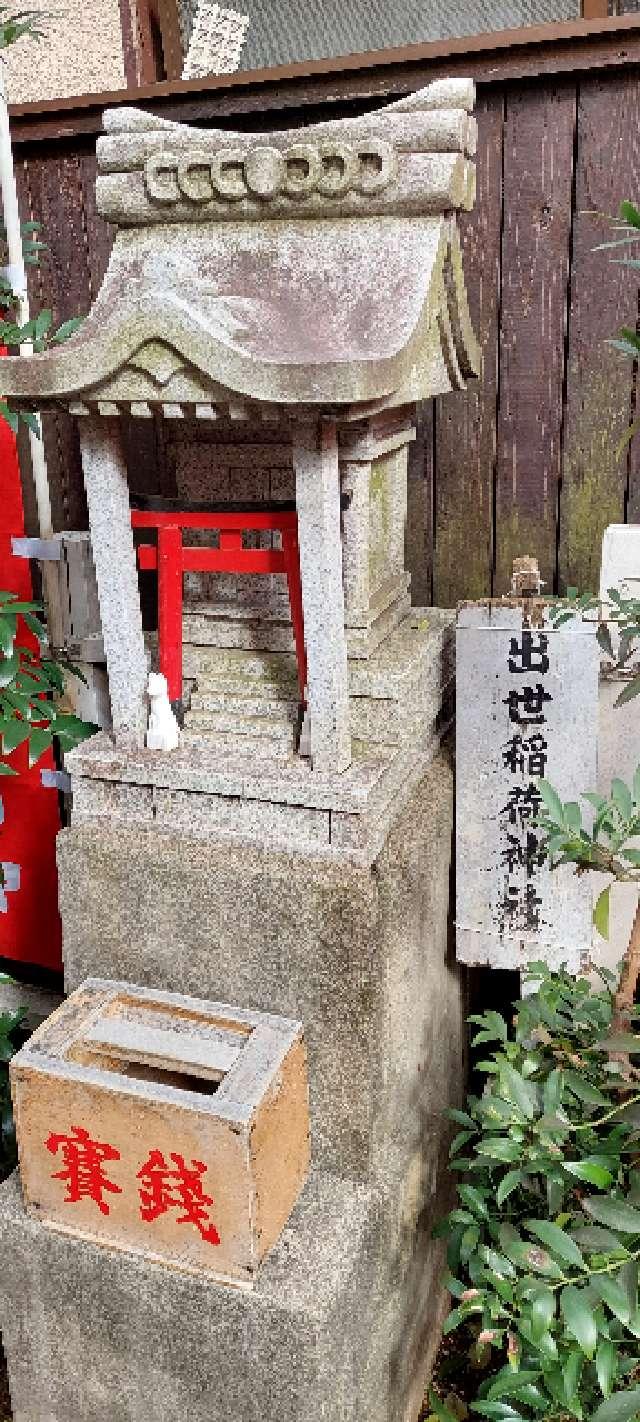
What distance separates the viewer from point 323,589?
2156 mm

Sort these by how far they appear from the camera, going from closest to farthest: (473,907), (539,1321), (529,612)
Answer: (539,1321), (529,612), (473,907)

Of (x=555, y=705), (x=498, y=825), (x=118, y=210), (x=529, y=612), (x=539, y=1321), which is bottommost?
(x=539, y=1321)

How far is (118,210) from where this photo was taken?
2.44 m

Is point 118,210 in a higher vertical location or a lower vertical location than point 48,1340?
higher

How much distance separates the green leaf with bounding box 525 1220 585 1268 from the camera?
1757 mm

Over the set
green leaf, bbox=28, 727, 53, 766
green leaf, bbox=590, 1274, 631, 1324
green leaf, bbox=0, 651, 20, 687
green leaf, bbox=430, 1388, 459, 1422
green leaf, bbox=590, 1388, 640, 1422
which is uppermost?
green leaf, bbox=0, 651, 20, 687

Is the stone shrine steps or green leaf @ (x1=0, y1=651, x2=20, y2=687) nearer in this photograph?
the stone shrine steps

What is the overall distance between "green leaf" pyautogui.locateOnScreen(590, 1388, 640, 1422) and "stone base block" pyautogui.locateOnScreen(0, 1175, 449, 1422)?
572mm

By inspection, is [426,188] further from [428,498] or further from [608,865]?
[608,865]

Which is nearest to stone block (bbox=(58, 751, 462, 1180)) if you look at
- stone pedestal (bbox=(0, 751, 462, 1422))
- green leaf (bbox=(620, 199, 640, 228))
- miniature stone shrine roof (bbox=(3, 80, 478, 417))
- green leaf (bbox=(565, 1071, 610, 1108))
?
stone pedestal (bbox=(0, 751, 462, 1422))

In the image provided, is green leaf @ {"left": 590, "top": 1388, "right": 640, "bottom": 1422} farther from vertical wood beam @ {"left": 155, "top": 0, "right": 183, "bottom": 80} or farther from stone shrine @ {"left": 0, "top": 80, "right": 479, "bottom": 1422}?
vertical wood beam @ {"left": 155, "top": 0, "right": 183, "bottom": 80}

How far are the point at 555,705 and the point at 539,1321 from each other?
1.38 metres

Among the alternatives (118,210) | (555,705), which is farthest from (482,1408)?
(118,210)

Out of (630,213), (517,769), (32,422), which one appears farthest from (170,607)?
(630,213)
